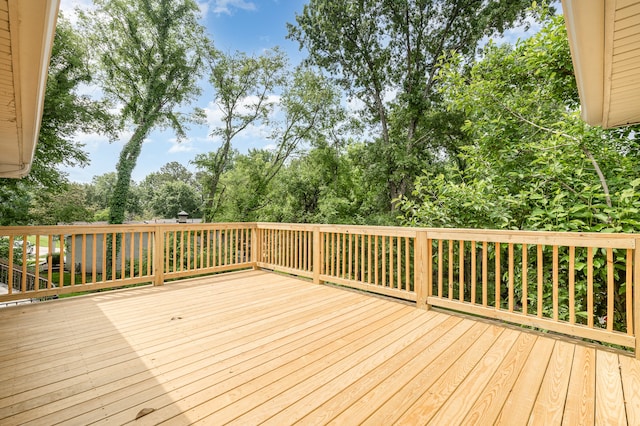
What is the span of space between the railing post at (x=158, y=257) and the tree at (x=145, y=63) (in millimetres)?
8731

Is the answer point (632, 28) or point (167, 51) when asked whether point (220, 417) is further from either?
point (167, 51)

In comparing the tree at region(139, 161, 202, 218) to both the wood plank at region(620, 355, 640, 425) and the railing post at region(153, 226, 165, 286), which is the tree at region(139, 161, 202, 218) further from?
the wood plank at region(620, 355, 640, 425)

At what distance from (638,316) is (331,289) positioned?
300cm

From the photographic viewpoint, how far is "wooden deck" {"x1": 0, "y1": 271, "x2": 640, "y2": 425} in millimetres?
1582

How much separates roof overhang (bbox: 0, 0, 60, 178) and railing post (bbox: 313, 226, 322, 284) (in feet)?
10.8

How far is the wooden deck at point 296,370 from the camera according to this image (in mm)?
1582

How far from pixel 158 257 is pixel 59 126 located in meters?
8.56

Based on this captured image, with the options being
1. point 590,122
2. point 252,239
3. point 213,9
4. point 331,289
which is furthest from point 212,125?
point 590,122

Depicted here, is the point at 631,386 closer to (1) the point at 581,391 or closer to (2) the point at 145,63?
(1) the point at 581,391

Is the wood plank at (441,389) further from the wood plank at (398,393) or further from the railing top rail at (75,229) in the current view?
the railing top rail at (75,229)

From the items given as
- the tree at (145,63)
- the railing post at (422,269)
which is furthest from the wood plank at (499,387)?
the tree at (145,63)

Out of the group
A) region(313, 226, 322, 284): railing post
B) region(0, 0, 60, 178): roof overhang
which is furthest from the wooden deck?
region(0, 0, 60, 178): roof overhang

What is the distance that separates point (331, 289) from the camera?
13.8ft

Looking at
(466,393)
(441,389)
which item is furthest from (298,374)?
(466,393)
